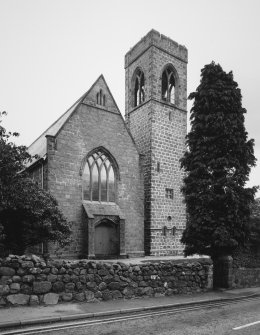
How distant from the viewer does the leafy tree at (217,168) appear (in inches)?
678

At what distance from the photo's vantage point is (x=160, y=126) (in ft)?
103

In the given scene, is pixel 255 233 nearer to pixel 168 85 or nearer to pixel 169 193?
pixel 169 193

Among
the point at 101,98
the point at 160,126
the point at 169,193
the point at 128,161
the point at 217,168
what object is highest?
the point at 101,98

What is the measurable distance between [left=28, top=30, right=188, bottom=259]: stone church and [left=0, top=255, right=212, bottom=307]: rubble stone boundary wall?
10.4m

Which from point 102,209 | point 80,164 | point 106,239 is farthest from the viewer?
point 106,239

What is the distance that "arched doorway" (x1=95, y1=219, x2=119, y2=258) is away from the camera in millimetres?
25127

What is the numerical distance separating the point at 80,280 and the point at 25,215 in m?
6.87

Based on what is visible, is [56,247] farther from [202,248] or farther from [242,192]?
[242,192]

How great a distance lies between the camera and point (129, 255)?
2638 centimetres

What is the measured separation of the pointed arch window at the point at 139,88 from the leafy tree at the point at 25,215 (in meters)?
18.7

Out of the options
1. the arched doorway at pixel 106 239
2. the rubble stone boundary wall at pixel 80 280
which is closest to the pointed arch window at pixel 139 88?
the arched doorway at pixel 106 239

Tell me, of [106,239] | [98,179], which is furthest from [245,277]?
[98,179]

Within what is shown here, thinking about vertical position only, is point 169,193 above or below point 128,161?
below

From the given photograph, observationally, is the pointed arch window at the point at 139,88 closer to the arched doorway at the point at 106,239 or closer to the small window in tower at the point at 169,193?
the small window in tower at the point at 169,193
